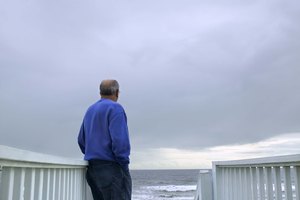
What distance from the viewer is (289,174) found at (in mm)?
2129

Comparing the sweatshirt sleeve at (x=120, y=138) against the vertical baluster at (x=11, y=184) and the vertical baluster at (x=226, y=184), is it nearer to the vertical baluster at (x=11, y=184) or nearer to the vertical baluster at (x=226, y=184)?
the vertical baluster at (x=226, y=184)

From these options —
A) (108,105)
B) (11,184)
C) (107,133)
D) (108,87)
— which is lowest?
(11,184)

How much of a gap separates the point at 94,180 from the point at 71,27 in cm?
505

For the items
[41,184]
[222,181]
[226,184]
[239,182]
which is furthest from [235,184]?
[41,184]

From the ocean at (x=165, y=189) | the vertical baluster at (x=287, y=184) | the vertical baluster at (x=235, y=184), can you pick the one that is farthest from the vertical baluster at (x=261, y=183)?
the ocean at (x=165, y=189)

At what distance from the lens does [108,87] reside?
3.52 metres

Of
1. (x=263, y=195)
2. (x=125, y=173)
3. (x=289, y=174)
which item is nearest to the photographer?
(x=289, y=174)

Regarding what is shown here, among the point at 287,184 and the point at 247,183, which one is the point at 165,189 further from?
the point at 287,184

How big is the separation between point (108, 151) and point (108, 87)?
0.55 metres

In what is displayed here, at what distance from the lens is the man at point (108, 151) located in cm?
321

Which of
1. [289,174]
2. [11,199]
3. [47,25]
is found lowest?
[11,199]

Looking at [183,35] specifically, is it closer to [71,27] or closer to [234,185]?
[71,27]

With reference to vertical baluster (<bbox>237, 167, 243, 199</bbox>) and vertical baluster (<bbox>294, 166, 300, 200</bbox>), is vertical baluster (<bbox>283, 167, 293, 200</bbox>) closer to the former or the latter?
vertical baluster (<bbox>294, 166, 300, 200</bbox>)

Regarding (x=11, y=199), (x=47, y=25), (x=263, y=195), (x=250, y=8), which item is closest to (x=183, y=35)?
(x=250, y=8)
